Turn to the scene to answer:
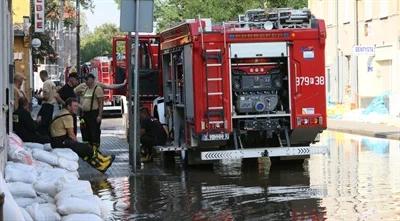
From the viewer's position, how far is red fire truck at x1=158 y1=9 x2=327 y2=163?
1306 centimetres

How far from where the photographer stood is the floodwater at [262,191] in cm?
915

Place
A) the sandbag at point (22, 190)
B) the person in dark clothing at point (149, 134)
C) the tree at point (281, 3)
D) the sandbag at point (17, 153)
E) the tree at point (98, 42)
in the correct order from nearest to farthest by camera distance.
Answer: the sandbag at point (22, 190), the sandbag at point (17, 153), the person in dark clothing at point (149, 134), the tree at point (281, 3), the tree at point (98, 42)

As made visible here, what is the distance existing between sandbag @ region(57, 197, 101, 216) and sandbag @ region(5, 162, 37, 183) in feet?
2.98

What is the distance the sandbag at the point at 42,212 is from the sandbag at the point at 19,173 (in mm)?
951

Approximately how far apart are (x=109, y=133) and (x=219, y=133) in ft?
39.6

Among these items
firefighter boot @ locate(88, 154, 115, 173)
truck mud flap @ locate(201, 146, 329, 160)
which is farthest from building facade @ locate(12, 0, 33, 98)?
truck mud flap @ locate(201, 146, 329, 160)

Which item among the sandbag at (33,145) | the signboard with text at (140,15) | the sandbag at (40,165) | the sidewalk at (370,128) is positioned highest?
the signboard with text at (140,15)

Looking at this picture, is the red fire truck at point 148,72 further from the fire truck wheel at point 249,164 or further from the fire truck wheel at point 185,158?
the fire truck wheel at point 249,164

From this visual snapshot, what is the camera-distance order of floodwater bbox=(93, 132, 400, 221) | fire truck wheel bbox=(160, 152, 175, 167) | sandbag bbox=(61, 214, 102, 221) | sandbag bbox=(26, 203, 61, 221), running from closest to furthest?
sandbag bbox=(26, 203, 61, 221)
sandbag bbox=(61, 214, 102, 221)
floodwater bbox=(93, 132, 400, 221)
fire truck wheel bbox=(160, 152, 175, 167)

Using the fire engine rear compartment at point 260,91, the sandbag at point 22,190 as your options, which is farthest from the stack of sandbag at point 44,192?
the fire engine rear compartment at point 260,91

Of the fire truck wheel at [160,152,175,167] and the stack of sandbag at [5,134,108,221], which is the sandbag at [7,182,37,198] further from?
the fire truck wheel at [160,152,175,167]

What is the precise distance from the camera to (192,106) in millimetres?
13344

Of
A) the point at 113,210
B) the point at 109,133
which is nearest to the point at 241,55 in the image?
the point at 113,210

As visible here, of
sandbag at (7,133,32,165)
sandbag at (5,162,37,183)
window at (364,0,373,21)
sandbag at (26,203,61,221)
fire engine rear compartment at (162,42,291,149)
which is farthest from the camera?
window at (364,0,373,21)
